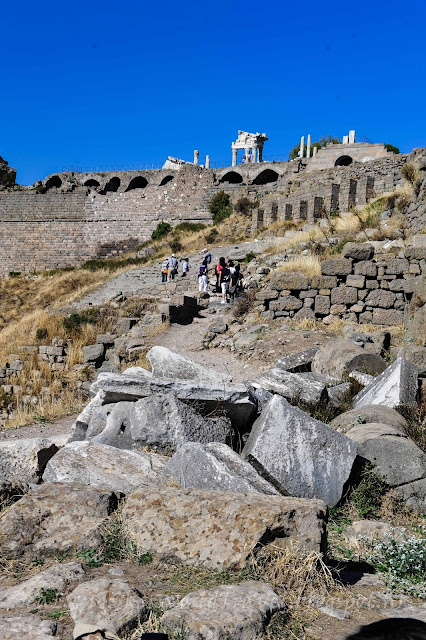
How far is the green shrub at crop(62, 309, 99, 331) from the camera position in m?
16.7

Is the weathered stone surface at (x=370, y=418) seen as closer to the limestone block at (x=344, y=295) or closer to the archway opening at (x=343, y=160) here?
the limestone block at (x=344, y=295)

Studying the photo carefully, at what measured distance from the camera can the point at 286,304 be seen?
512 inches

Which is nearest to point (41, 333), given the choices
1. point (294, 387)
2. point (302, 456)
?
point (294, 387)

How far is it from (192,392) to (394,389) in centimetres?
227

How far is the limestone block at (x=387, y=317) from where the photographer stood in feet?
39.3

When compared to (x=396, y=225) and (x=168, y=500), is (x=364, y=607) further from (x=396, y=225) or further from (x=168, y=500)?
(x=396, y=225)

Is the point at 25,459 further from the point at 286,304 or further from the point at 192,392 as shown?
the point at 286,304

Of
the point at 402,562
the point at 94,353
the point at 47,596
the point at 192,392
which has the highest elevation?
the point at 192,392

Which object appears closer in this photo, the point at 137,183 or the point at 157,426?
the point at 157,426

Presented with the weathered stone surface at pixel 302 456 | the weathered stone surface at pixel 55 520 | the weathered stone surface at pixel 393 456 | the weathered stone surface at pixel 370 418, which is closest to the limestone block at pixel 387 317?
the weathered stone surface at pixel 370 418

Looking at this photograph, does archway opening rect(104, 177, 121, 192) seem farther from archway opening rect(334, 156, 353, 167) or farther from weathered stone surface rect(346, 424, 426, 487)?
weathered stone surface rect(346, 424, 426, 487)

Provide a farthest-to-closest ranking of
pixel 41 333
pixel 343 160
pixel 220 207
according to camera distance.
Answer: pixel 220 207 < pixel 343 160 < pixel 41 333

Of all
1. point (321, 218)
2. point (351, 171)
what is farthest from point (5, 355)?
point (351, 171)

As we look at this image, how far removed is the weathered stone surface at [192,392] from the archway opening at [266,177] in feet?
121
